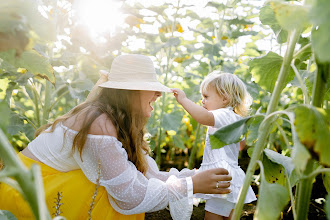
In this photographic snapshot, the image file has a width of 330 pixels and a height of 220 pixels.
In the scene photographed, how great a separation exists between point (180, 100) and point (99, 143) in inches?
24.5

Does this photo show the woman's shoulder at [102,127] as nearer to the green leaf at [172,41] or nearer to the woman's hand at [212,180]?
the woman's hand at [212,180]

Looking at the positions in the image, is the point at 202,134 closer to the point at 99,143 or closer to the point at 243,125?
the point at 99,143

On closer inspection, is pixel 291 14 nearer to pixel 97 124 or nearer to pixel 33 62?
pixel 33 62

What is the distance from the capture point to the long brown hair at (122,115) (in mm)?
1491

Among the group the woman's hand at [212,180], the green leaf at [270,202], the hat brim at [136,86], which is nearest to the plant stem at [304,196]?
the green leaf at [270,202]

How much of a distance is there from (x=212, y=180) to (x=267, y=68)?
504mm

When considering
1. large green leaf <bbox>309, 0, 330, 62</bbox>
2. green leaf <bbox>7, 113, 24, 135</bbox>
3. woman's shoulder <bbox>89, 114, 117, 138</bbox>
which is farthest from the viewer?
green leaf <bbox>7, 113, 24, 135</bbox>

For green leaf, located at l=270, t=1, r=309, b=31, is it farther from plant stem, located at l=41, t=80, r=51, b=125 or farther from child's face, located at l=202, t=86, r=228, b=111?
plant stem, located at l=41, t=80, r=51, b=125

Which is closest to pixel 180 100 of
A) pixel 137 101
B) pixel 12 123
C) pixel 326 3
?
pixel 137 101

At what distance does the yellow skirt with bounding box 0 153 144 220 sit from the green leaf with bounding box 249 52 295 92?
0.85m

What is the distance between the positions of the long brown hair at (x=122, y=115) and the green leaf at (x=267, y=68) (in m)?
0.68

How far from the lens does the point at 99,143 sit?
1379 mm

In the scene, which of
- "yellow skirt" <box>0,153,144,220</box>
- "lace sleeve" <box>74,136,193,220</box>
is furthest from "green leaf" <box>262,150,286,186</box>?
"yellow skirt" <box>0,153,144,220</box>

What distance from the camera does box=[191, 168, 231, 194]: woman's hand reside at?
4.19ft
